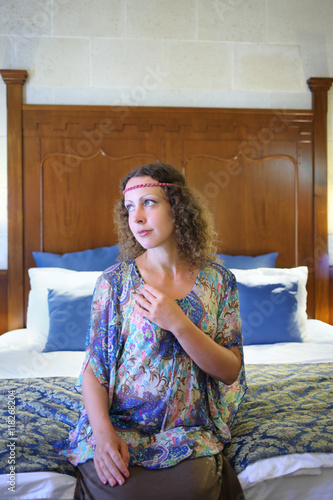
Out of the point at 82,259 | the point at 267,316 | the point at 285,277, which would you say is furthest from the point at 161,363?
the point at 82,259

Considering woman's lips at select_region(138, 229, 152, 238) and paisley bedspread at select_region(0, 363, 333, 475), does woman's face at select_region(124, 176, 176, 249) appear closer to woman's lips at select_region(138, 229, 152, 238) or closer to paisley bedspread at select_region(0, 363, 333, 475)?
woman's lips at select_region(138, 229, 152, 238)

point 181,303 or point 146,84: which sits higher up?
point 146,84

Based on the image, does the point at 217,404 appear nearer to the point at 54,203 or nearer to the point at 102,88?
the point at 54,203

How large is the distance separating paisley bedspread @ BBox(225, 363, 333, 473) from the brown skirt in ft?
0.31

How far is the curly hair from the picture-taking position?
1458 millimetres

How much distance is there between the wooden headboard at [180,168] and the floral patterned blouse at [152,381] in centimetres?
183

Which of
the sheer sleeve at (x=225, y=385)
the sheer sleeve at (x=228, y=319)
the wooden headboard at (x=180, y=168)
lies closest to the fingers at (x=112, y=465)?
the sheer sleeve at (x=225, y=385)

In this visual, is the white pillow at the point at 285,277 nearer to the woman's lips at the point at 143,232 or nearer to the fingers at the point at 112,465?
the woman's lips at the point at 143,232

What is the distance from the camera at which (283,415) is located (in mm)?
1562

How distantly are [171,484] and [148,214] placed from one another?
71 centimetres

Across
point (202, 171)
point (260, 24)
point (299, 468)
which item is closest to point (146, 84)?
point (202, 171)

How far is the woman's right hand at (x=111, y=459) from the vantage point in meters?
1.13

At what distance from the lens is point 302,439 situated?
135 centimetres

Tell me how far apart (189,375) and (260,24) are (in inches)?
109
